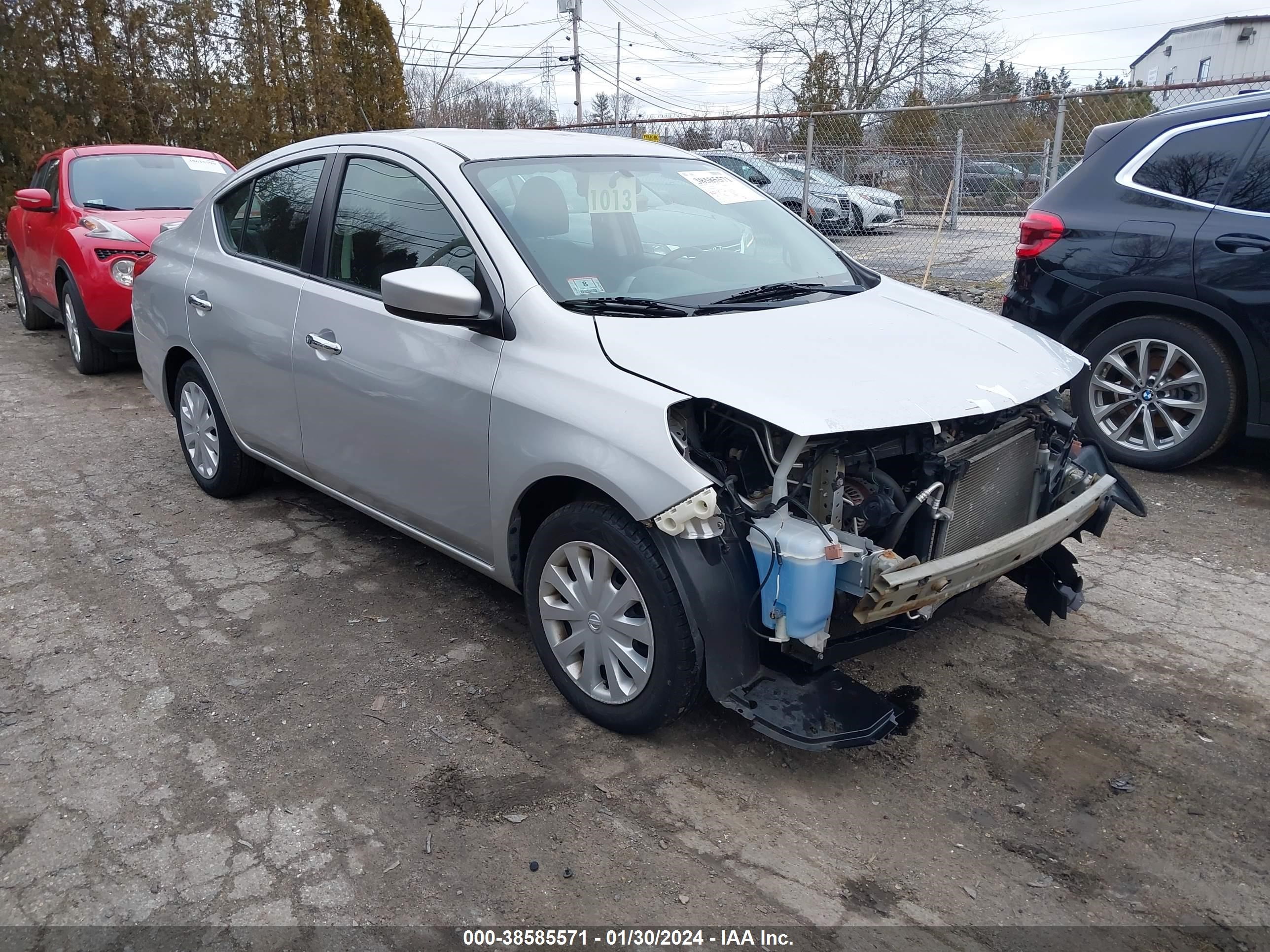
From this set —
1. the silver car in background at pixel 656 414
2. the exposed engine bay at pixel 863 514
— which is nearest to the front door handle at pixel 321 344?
the silver car in background at pixel 656 414

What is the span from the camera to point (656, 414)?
9.04ft

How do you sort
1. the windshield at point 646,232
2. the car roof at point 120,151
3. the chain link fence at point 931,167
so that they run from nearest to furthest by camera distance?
the windshield at point 646,232, the car roof at point 120,151, the chain link fence at point 931,167

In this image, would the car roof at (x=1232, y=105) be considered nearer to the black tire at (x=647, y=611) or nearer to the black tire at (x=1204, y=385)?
the black tire at (x=1204, y=385)

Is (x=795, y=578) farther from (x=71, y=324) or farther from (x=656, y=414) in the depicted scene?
(x=71, y=324)

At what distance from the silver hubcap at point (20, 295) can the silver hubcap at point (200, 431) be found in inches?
234

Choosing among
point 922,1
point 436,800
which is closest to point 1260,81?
point 436,800

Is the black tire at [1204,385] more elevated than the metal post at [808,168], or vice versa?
the metal post at [808,168]

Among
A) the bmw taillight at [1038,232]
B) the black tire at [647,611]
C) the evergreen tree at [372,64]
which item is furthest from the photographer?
the evergreen tree at [372,64]

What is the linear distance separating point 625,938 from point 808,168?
10.3 metres

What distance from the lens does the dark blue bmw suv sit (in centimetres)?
496

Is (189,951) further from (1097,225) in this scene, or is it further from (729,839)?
(1097,225)

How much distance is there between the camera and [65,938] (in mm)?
2334

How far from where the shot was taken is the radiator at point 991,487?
302cm

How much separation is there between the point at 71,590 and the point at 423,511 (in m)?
1.72
